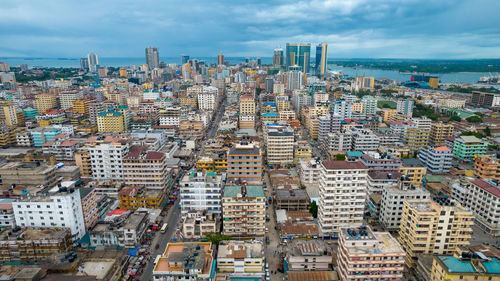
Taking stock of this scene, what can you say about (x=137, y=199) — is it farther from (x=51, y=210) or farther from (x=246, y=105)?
(x=246, y=105)

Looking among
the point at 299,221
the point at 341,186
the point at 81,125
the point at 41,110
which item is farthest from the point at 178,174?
the point at 41,110

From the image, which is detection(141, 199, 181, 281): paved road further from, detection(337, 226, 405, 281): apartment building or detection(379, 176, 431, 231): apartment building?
detection(379, 176, 431, 231): apartment building

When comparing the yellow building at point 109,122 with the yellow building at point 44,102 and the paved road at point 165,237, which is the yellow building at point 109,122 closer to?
the yellow building at point 44,102

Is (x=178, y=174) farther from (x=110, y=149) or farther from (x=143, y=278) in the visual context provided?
(x=143, y=278)

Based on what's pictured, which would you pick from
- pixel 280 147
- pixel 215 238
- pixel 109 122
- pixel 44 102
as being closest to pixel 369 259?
pixel 215 238

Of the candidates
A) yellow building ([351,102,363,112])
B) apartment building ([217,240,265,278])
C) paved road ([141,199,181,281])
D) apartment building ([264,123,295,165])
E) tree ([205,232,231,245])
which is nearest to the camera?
apartment building ([217,240,265,278])

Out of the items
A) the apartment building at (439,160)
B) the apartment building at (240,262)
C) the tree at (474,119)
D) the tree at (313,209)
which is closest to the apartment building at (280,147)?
the tree at (313,209)

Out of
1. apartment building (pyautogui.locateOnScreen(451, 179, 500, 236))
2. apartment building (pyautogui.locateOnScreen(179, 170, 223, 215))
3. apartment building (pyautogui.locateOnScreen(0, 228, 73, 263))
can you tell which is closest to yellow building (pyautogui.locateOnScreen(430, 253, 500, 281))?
apartment building (pyautogui.locateOnScreen(451, 179, 500, 236))

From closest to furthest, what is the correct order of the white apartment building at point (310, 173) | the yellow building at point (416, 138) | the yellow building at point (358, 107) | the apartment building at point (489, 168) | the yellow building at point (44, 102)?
1. the apartment building at point (489, 168)
2. the white apartment building at point (310, 173)
3. the yellow building at point (416, 138)
4. the yellow building at point (358, 107)
5. the yellow building at point (44, 102)
